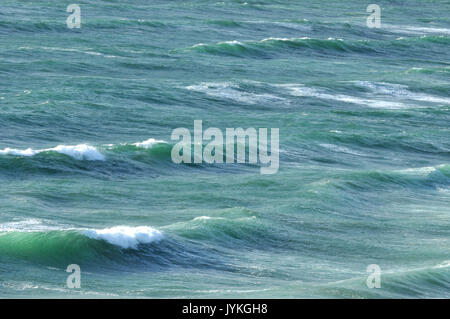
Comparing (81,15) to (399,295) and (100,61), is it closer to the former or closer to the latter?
(100,61)

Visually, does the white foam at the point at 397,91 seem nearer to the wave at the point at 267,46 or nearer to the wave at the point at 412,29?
the wave at the point at 267,46

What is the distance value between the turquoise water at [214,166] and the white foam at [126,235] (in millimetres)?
48

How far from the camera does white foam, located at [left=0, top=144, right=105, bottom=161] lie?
31203 millimetres

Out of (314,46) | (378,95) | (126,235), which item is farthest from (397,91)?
(126,235)

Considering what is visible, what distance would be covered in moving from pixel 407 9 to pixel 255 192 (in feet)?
226

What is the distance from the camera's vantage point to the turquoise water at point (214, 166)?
2162 cm

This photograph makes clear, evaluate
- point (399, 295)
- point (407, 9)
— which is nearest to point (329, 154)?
point (399, 295)

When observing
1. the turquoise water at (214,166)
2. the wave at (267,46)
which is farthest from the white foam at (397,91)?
the wave at (267,46)

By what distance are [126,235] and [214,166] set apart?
411 inches

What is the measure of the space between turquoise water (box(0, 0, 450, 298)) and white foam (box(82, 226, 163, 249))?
5cm

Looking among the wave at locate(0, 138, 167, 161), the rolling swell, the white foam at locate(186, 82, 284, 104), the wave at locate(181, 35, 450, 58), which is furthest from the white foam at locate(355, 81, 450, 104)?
the rolling swell

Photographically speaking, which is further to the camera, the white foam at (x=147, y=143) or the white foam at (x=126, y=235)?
the white foam at (x=147, y=143)

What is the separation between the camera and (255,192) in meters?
29.6

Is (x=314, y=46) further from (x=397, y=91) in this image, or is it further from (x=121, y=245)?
(x=121, y=245)
